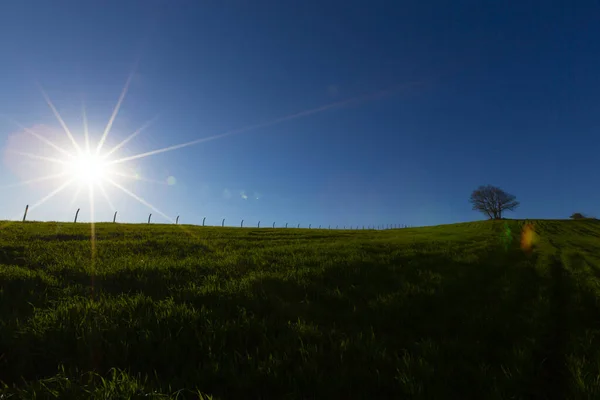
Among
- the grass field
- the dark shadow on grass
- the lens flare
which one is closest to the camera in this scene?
the grass field

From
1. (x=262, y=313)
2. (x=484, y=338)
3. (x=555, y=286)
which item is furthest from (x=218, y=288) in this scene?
(x=555, y=286)

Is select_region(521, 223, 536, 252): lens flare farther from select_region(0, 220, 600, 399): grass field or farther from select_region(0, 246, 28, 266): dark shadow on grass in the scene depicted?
select_region(0, 246, 28, 266): dark shadow on grass

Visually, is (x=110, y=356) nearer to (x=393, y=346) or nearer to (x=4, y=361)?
(x=4, y=361)

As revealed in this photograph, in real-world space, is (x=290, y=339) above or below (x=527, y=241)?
below

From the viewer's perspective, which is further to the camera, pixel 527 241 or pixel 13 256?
pixel 527 241

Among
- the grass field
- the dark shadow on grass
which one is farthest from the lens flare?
the dark shadow on grass

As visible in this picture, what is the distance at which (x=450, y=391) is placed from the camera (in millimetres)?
2711

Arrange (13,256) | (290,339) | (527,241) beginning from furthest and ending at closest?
1. (527,241)
2. (13,256)
3. (290,339)

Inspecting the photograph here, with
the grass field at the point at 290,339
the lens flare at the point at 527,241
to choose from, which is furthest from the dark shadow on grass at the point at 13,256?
the lens flare at the point at 527,241

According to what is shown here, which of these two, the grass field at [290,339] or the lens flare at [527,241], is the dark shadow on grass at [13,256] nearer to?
the grass field at [290,339]

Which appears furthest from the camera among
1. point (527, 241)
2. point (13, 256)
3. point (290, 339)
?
point (527, 241)

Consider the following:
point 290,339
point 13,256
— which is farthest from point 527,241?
point 13,256

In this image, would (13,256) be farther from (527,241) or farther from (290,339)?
(527,241)

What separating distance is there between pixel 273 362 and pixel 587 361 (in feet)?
12.9
